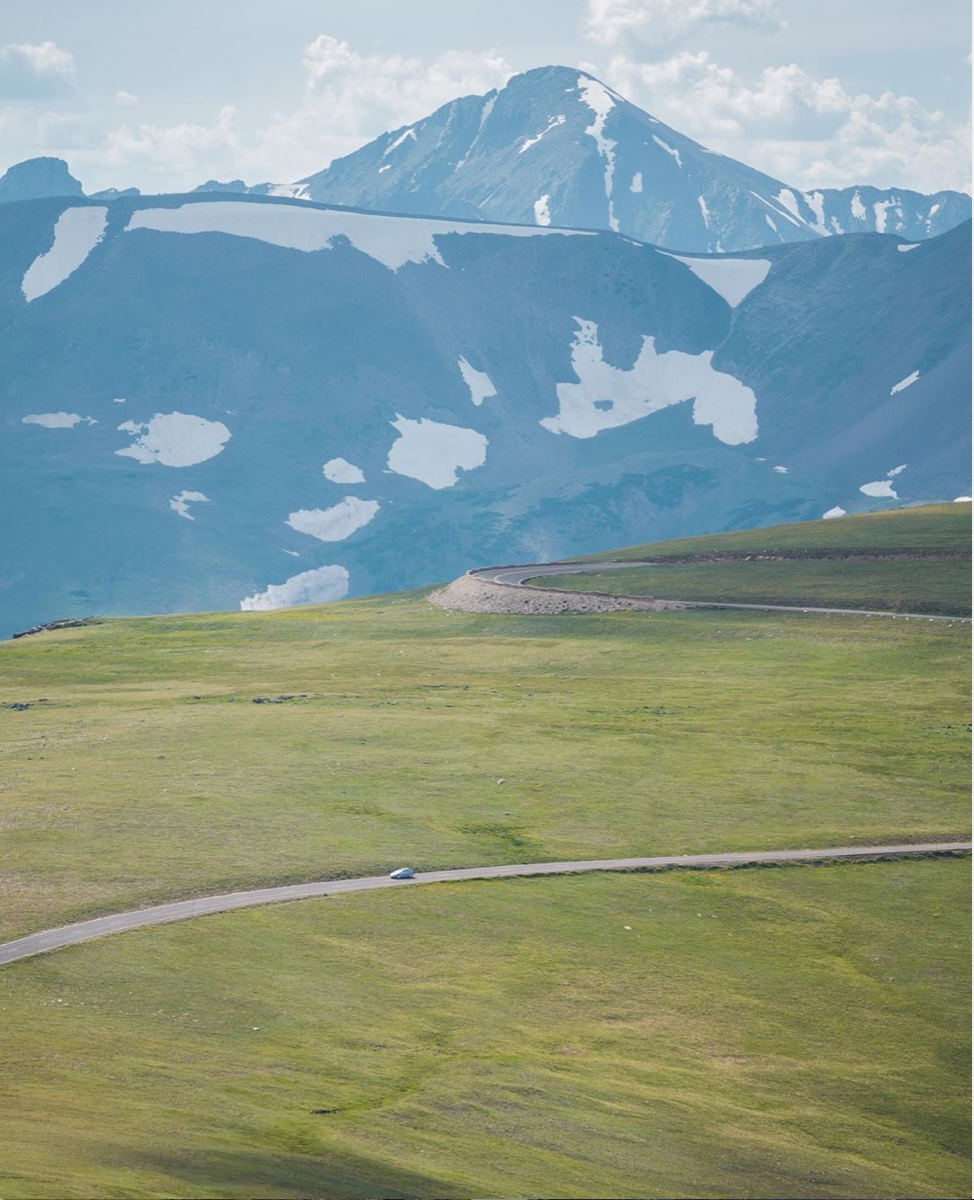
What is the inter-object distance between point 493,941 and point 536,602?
89.9 metres

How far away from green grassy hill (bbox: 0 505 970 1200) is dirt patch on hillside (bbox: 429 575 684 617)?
23890 millimetres

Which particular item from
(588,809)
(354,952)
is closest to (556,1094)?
(354,952)

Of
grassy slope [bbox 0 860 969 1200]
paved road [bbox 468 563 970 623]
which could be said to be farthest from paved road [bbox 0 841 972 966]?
paved road [bbox 468 563 970 623]

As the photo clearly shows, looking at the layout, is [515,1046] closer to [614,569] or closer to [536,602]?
[536,602]

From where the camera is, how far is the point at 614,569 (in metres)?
180

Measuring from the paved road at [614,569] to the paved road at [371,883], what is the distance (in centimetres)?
5883

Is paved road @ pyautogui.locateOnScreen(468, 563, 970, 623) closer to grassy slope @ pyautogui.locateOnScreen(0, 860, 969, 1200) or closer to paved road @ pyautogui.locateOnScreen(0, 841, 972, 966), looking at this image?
paved road @ pyautogui.locateOnScreen(0, 841, 972, 966)

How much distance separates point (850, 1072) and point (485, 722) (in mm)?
53670

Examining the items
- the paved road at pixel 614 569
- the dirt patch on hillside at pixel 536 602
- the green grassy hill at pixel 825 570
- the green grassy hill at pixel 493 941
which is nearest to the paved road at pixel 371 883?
the green grassy hill at pixel 493 941

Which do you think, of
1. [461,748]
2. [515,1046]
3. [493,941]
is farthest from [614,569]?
[515,1046]

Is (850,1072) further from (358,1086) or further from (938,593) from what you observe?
(938,593)

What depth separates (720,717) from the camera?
375 ft

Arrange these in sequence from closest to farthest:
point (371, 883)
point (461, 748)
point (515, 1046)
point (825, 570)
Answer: point (515, 1046)
point (371, 883)
point (461, 748)
point (825, 570)

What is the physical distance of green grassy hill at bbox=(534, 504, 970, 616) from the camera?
153875 mm
